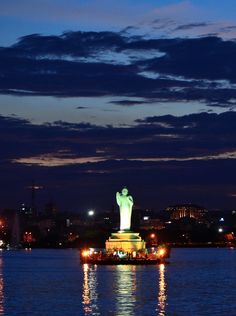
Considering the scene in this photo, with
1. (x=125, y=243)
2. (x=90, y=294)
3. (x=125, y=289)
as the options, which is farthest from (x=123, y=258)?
(x=90, y=294)

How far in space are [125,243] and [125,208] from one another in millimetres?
3128

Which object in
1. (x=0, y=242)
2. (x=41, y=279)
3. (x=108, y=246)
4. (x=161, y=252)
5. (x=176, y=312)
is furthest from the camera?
(x=0, y=242)

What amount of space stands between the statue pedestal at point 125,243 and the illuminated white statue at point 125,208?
2.39 feet

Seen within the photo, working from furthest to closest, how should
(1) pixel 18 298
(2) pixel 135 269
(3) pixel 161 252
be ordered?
(3) pixel 161 252, (2) pixel 135 269, (1) pixel 18 298

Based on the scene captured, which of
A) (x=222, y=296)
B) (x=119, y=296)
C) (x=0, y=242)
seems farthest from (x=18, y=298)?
(x=0, y=242)

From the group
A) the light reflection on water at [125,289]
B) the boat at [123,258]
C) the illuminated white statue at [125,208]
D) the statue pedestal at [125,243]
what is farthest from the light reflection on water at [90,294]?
the illuminated white statue at [125,208]

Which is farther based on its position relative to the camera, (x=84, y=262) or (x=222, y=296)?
(x=84, y=262)

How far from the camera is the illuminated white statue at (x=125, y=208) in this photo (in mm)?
85125

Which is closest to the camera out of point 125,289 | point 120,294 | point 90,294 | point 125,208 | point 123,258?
point 120,294

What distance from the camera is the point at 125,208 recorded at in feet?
280

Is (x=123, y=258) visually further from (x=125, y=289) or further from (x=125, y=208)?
(x=125, y=289)

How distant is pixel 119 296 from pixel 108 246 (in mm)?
32542

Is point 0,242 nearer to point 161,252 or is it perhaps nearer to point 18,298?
point 161,252

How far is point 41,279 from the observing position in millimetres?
71625
